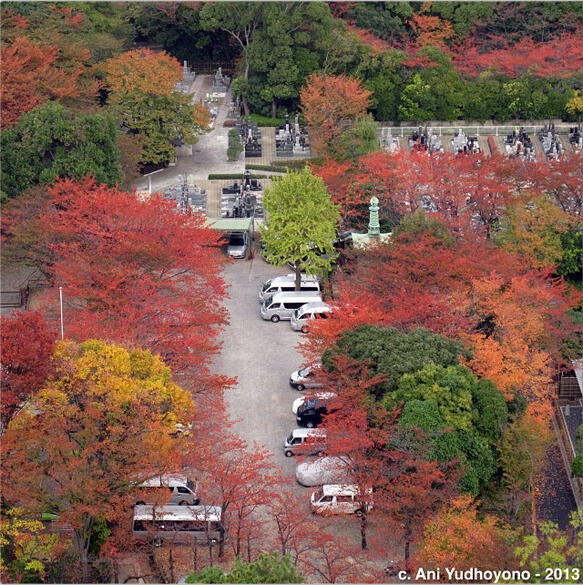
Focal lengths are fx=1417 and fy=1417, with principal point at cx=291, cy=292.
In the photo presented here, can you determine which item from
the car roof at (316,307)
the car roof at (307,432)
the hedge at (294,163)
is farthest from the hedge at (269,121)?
the car roof at (307,432)

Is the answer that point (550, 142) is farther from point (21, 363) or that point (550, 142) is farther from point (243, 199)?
point (21, 363)

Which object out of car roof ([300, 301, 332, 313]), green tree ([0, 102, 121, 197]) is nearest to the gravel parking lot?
car roof ([300, 301, 332, 313])

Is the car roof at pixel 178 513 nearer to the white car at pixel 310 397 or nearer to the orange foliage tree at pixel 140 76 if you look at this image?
the white car at pixel 310 397

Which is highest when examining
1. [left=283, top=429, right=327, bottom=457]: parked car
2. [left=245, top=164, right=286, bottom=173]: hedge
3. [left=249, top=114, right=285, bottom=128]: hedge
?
[left=249, top=114, right=285, bottom=128]: hedge

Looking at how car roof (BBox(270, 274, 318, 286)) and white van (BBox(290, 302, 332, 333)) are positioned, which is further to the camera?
car roof (BBox(270, 274, 318, 286))

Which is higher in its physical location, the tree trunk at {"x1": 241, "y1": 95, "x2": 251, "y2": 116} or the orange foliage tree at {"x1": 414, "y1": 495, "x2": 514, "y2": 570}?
the tree trunk at {"x1": 241, "y1": 95, "x2": 251, "y2": 116}

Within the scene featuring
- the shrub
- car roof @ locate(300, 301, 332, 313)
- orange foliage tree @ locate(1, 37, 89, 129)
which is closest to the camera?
the shrub

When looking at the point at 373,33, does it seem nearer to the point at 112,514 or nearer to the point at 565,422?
the point at 565,422

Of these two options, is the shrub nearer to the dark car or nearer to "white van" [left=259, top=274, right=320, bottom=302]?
the dark car
